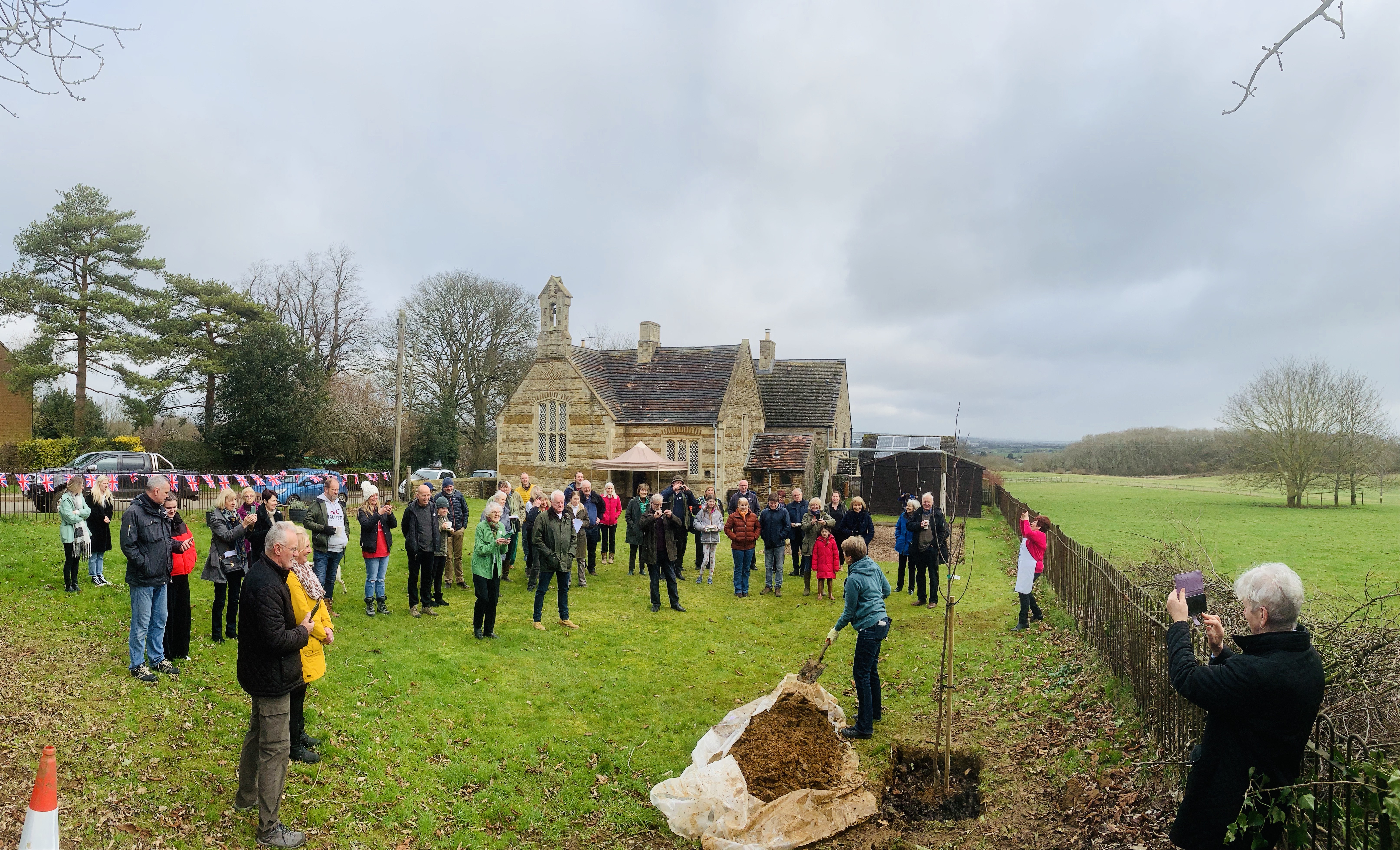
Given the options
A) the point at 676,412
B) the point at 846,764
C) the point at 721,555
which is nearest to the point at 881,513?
the point at 676,412

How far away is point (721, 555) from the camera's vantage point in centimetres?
1803

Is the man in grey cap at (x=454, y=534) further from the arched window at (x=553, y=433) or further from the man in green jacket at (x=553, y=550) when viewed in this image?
the arched window at (x=553, y=433)

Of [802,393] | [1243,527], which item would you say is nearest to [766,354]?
[802,393]

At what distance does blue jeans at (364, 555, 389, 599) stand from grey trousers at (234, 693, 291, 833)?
18.1ft

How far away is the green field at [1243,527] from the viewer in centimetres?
1731

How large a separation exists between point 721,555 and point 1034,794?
12.1 m

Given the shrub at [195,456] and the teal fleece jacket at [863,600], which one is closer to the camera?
the teal fleece jacket at [863,600]

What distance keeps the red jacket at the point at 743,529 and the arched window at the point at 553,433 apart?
16.5m

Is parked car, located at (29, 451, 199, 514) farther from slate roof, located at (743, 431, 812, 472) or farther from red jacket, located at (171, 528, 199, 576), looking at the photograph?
slate roof, located at (743, 431, 812, 472)

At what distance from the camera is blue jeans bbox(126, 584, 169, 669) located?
723 centimetres

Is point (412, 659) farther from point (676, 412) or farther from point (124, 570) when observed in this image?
point (676, 412)

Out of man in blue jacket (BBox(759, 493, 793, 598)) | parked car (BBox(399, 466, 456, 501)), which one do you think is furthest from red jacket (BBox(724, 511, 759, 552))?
parked car (BBox(399, 466, 456, 501))

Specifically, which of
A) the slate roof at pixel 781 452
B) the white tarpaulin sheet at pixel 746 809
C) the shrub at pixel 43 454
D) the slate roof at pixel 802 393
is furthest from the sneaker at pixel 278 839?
the slate roof at pixel 802 393

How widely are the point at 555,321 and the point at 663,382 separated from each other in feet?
16.9
